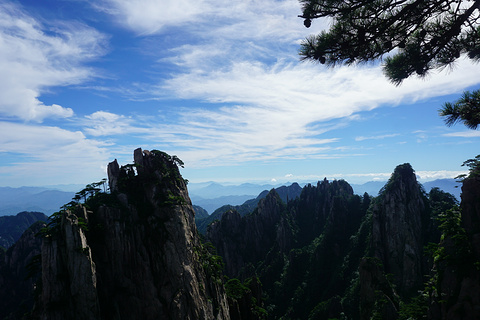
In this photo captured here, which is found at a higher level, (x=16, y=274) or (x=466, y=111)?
(x=466, y=111)

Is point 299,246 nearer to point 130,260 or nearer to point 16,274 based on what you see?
point 130,260

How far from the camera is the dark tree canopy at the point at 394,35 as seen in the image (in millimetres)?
9039

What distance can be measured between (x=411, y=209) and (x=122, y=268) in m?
76.1

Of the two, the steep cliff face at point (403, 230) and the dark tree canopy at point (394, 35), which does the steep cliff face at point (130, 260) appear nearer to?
the dark tree canopy at point (394, 35)

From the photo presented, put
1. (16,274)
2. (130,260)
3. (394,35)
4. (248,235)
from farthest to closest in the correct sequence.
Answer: (248,235) → (16,274) → (130,260) → (394,35)

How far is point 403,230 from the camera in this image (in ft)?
222

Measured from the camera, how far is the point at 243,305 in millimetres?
46938

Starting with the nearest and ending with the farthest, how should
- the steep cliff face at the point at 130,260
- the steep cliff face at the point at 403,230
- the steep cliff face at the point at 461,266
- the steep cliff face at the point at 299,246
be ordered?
the steep cliff face at the point at 461,266 < the steep cliff face at the point at 130,260 < the steep cliff face at the point at 403,230 < the steep cliff face at the point at 299,246

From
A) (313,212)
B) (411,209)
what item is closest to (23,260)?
(313,212)

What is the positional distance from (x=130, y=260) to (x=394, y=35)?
31.2 meters

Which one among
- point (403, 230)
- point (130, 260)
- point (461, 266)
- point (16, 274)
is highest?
point (130, 260)

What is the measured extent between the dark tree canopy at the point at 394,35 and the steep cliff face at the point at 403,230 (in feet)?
224

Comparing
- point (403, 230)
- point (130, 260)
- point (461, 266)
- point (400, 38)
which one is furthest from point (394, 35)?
point (403, 230)

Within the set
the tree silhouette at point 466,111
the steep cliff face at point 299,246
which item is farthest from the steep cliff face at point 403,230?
the tree silhouette at point 466,111
